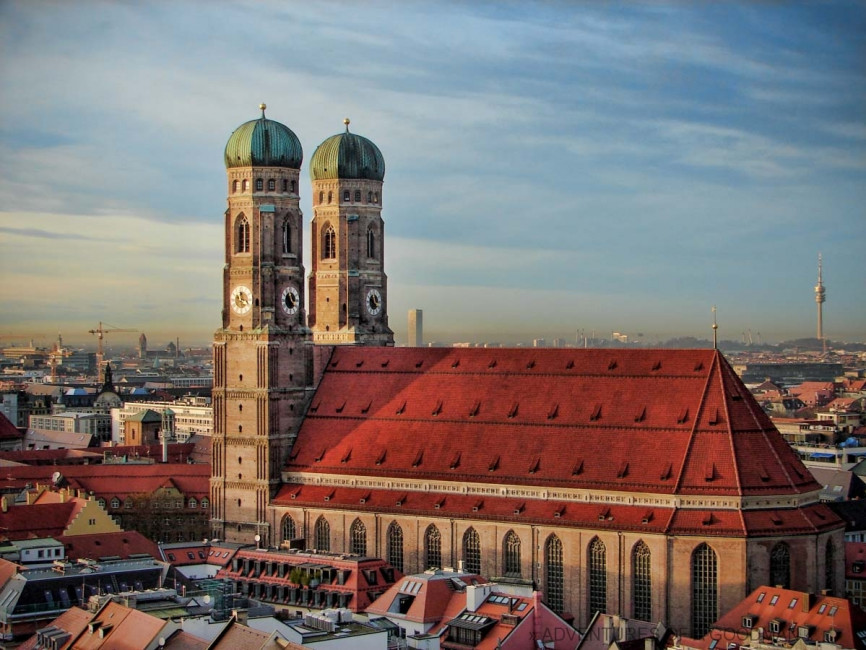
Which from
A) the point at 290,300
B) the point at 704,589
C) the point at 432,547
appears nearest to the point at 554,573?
the point at 432,547

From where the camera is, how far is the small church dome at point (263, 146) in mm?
127812

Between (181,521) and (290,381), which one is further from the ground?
(290,381)

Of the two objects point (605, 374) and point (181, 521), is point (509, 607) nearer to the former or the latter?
point (605, 374)

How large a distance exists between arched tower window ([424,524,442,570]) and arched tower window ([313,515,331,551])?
30.8 ft

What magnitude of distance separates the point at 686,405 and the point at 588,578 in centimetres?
1404

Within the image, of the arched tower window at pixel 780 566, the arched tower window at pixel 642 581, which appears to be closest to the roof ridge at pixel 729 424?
the arched tower window at pixel 780 566

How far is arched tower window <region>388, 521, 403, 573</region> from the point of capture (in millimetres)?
117000

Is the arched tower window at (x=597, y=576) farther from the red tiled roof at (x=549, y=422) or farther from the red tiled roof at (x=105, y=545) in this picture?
the red tiled roof at (x=105, y=545)

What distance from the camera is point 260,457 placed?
413 feet

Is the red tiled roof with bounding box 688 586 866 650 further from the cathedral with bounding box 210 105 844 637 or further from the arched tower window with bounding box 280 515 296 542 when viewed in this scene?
the arched tower window with bounding box 280 515 296 542

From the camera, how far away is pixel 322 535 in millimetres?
121688

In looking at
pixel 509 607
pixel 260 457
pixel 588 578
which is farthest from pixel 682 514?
pixel 260 457

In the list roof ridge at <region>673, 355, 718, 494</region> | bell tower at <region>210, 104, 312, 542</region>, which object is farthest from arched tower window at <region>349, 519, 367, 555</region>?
roof ridge at <region>673, 355, 718, 494</region>

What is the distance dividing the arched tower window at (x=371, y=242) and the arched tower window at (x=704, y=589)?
47.5 meters
